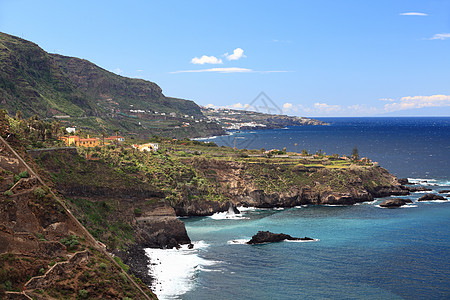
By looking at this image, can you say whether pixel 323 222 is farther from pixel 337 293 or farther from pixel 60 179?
pixel 60 179

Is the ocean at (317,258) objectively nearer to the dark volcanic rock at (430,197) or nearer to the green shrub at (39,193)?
the dark volcanic rock at (430,197)

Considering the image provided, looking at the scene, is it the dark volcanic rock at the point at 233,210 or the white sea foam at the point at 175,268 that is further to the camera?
the dark volcanic rock at the point at 233,210

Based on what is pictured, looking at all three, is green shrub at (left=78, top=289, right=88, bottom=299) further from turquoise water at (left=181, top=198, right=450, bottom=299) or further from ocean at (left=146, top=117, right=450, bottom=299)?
turquoise water at (left=181, top=198, right=450, bottom=299)

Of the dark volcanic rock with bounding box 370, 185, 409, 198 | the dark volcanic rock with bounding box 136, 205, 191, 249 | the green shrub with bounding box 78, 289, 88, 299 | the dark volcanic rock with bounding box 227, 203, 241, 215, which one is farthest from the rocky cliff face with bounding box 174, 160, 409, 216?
the green shrub with bounding box 78, 289, 88, 299

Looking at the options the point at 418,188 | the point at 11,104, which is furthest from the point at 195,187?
the point at 11,104

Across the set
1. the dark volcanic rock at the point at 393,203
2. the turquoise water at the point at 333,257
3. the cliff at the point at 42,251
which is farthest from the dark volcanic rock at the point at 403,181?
the cliff at the point at 42,251

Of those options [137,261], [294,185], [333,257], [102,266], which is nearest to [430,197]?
[294,185]

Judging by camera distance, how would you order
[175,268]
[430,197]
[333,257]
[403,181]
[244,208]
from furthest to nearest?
1. [403,181]
2. [430,197]
3. [244,208]
4. [333,257]
5. [175,268]

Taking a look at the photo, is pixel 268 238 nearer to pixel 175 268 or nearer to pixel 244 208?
pixel 175 268
